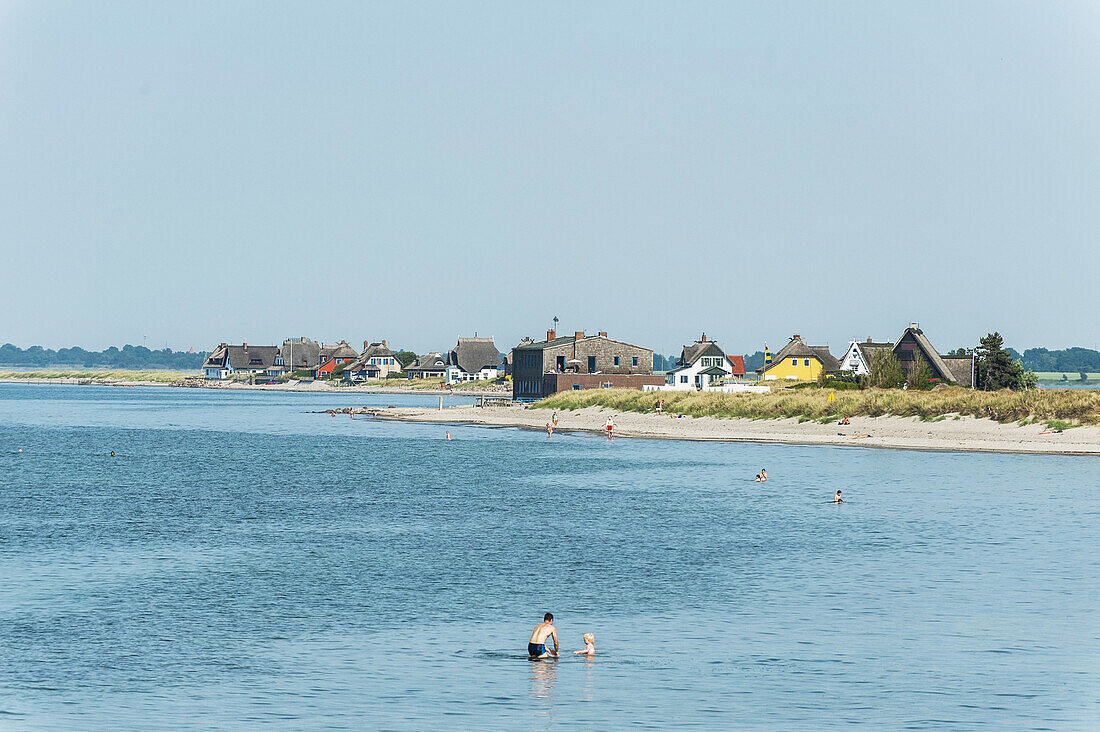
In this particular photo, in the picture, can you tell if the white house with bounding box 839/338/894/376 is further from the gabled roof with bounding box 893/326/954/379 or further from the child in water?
the child in water

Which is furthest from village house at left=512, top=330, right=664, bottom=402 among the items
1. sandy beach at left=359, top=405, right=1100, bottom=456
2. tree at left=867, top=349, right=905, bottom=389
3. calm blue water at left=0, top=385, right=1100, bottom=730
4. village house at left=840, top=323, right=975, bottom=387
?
calm blue water at left=0, top=385, right=1100, bottom=730

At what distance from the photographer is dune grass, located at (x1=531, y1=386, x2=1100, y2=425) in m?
83.2

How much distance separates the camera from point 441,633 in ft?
91.1

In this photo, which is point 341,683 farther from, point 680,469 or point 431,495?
point 680,469

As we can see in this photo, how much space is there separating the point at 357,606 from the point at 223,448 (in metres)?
66.9

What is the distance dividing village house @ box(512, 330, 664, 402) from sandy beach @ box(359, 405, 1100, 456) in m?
16.1

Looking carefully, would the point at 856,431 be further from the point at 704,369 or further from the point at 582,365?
the point at 704,369

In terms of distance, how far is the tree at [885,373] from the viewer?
4131 inches

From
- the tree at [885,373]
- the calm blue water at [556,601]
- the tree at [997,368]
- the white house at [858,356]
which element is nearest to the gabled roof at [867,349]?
the white house at [858,356]

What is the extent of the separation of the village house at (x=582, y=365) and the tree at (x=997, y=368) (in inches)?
1579

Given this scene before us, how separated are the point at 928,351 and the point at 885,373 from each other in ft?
114

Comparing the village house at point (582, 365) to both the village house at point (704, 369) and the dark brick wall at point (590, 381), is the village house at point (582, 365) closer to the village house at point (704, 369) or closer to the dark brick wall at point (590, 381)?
the dark brick wall at point (590, 381)

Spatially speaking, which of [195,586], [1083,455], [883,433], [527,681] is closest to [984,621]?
[527,681]

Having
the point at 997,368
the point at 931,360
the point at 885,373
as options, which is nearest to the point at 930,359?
the point at 931,360
